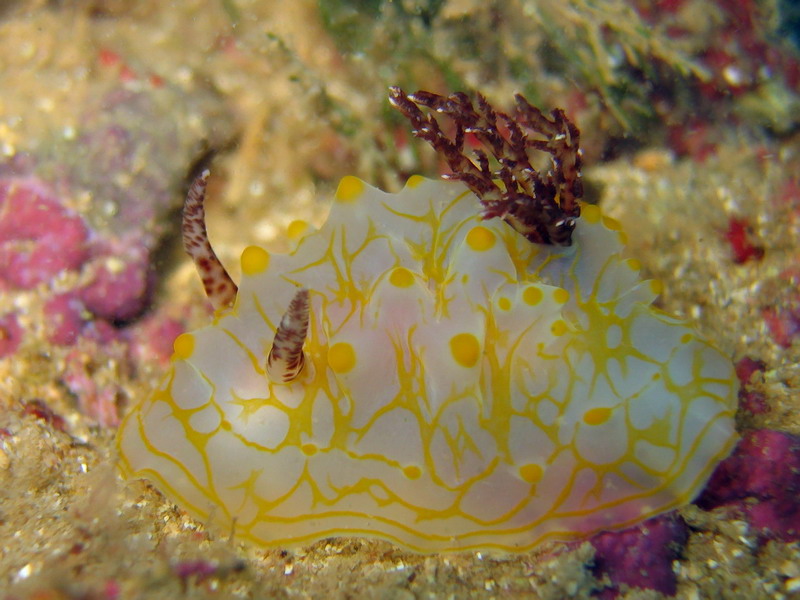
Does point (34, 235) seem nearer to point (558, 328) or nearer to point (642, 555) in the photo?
point (558, 328)

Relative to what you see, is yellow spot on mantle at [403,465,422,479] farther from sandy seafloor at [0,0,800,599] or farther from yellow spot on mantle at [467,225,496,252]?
yellow spot on mantle at [467,225,496,252]

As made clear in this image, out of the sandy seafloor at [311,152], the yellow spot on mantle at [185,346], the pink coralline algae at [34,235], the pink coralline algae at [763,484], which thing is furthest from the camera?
the pink coralline algae at [34,235]

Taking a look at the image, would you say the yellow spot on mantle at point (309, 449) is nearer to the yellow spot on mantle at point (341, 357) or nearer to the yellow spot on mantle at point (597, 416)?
the yellow spot on mantle at point (341, 357)

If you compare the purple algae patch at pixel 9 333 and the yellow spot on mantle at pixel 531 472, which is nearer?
the yellow spot on mantle at pixel 531 472

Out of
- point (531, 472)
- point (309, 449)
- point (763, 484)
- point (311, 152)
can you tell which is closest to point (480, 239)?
point (531, 472)

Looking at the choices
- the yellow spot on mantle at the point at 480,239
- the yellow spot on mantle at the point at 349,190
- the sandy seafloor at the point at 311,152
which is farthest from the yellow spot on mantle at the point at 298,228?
the yellow spot on mantle at the point at 480,239

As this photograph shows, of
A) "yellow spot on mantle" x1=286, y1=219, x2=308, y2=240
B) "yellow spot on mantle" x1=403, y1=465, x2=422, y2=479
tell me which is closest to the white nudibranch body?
"yellow spot on mantle" x1=403, y1=465, x2=422, y2=479
